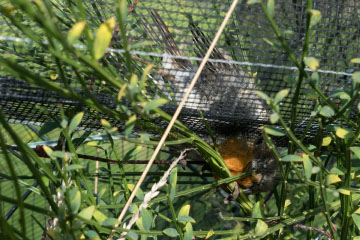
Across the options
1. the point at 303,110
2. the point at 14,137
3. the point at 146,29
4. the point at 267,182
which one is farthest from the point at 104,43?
the point at 267,182

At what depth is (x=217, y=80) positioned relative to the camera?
59 cm

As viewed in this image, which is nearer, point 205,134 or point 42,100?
A: point 42,100

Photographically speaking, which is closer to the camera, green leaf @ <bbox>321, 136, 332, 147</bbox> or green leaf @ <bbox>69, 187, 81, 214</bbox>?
green leaf @ <bbox>69, 187, 81, 214</bbox>

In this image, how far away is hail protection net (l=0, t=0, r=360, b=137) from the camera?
538mm

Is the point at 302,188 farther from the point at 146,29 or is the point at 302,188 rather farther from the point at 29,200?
the point at 29,200

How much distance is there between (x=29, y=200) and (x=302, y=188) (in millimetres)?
814

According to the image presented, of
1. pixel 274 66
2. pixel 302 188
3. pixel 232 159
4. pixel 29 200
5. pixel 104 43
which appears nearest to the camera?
pixel 104 43

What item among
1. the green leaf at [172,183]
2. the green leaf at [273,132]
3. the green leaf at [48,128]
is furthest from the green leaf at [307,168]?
the green leaf at [48,128]

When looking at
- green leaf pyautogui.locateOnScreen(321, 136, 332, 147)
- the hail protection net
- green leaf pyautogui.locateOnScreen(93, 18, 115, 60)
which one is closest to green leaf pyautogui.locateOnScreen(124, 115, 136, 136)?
green leaf pyautogui.locateOnScreen(93, 18, 115, 60)

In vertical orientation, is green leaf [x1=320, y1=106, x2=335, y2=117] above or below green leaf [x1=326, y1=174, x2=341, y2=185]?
above

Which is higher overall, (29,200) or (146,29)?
(146,29)

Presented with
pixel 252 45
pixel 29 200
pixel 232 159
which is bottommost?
pixel 29 200

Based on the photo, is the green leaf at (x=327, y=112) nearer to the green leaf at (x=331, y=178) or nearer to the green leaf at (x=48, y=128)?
the green leaf at (x=331, y=178)

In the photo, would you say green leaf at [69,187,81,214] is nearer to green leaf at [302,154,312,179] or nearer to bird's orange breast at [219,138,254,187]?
green leaf at [302,154,312,179]
